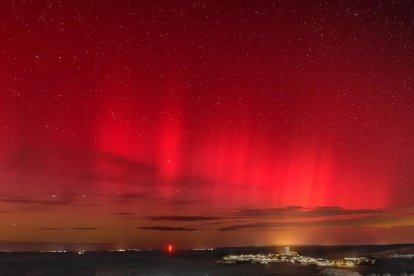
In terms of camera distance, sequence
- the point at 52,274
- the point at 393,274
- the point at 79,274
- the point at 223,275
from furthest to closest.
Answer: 1. the point at 52,274
2. the point at 79,274
3. the point at 223,275
4. the point at 393,274

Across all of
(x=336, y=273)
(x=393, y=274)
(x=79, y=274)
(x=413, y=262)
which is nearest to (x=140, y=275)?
(x=79, y=274)

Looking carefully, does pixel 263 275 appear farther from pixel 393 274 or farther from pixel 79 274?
pixel 79 274

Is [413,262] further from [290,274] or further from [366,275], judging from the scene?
[290,274]

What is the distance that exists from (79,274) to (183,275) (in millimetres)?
26879

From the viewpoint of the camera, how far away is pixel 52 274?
356ft

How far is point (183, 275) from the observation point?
85.9 m

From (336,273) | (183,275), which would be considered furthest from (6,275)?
(336,273)

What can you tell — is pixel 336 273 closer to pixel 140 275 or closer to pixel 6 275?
pixel 140 275

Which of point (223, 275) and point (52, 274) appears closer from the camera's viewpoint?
point (223, 275)

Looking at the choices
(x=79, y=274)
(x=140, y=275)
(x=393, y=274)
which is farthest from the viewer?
(x=79, y=274)

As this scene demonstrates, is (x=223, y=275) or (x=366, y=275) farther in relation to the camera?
(x=223, y=275)

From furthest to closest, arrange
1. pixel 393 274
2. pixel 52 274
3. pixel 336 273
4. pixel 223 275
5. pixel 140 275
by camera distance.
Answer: pixel 52 274, pixel 223 275, pixel 140 275, pixel 336 273, pixel 393 274

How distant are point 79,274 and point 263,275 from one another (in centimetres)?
3755

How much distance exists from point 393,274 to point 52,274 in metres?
70.7
